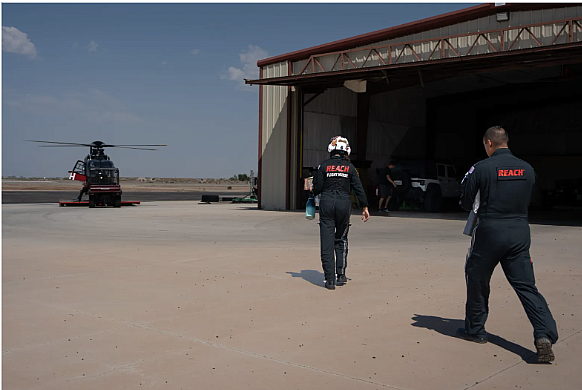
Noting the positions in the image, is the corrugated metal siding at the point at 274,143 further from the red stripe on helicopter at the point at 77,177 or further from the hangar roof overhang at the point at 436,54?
the red stripe on helicopter at the point at 77,177

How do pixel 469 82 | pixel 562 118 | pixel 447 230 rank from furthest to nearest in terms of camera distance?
pixel 562 118, pixel 469 82, pixel 447 230

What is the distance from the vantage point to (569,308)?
243 inches

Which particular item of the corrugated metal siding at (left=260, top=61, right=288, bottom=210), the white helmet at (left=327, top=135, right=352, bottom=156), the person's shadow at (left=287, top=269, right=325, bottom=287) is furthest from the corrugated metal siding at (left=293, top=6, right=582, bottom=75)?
the person's shadow at (left=287, top=269, right=325, bottom=287)

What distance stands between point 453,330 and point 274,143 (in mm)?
20721

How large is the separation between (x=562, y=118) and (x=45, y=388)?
34280 mm

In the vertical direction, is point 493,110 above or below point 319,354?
above

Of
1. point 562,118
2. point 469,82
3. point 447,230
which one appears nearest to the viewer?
point 447,230

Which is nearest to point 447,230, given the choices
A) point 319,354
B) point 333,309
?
point 333,309

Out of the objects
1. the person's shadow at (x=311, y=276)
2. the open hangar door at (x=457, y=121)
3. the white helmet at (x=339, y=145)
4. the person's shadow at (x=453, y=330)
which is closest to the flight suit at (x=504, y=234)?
the person's shadow at (x=453, y=330)

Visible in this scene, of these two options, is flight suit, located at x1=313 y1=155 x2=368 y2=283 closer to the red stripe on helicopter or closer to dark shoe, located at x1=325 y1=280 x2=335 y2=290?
dark shoe, located at x1=325 y1=280 x2=335 y2=290

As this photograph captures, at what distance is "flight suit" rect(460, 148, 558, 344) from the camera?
4.64 m

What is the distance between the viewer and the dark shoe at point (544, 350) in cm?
439

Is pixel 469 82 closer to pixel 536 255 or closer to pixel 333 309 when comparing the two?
pixel 536 255

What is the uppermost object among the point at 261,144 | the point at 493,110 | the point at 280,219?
the point at 493,110
